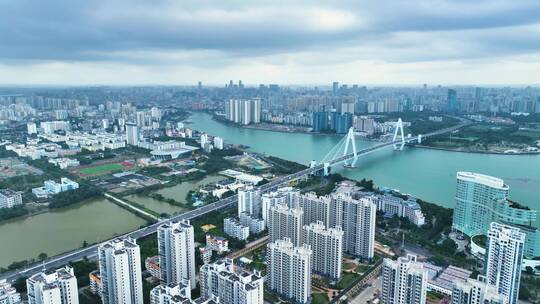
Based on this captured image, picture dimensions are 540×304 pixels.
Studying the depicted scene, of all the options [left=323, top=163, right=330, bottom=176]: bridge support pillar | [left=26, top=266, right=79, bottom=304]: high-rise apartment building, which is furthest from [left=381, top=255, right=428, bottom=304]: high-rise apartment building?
Answer: [left=323, top=163, right=330, bottom=176]: bridge support pillar

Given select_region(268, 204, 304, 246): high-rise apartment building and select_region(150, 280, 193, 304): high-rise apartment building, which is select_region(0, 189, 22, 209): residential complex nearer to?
select_region(268, 204, 304, 246): high-rise apartment building

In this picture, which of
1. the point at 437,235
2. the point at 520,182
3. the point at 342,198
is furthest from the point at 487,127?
the point at 342,198

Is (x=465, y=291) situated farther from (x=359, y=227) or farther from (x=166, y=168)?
(x=166, y=168)

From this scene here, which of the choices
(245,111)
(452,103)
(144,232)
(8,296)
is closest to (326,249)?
(144,232)

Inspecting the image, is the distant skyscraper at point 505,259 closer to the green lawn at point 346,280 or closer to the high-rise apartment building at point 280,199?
the green lawn at point 346,280

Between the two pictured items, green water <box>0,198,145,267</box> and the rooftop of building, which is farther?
green water <box>0,198,145,267</box>
